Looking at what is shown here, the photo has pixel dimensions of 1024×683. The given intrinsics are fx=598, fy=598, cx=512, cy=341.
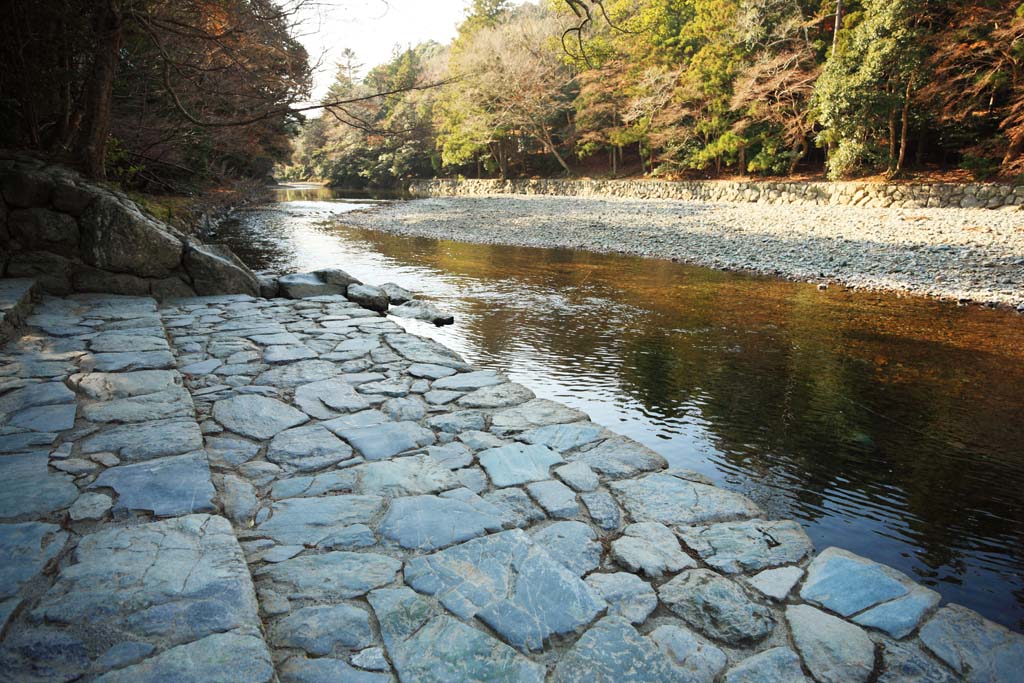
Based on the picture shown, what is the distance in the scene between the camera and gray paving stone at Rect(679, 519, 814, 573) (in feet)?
7.60

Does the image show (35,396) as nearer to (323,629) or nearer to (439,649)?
(323,629)

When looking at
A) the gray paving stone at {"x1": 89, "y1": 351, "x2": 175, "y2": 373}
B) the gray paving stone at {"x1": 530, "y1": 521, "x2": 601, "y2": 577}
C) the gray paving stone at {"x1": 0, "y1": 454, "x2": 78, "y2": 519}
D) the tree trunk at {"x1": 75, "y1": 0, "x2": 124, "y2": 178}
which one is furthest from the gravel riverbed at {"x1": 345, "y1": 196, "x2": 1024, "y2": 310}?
the gray paving stone at {"x1": 0, "y1": 454, "x2": 78, "y2": 519}

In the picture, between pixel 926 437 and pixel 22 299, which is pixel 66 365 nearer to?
pixel 22 299

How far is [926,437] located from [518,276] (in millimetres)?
7269

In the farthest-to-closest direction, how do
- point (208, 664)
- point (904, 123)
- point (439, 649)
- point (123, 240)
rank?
point (904, 123) → point (123, 240) → point (439, 649) → point (208, 664)

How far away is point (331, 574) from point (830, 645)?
1648 millimetres

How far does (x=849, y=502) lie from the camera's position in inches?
133

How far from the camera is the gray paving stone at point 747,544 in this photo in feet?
7.60

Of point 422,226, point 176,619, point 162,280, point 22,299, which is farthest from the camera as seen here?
point 422,226

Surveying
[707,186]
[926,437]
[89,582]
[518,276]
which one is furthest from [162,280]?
[707,186]

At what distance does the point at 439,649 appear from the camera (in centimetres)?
175

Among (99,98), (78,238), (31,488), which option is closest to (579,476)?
(31,488)

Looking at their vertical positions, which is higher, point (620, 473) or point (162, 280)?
point (162, 280)

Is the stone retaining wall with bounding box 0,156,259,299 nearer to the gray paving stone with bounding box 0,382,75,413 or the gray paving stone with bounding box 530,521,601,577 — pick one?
the gray paving stone with bounding box 0,382,75,413
